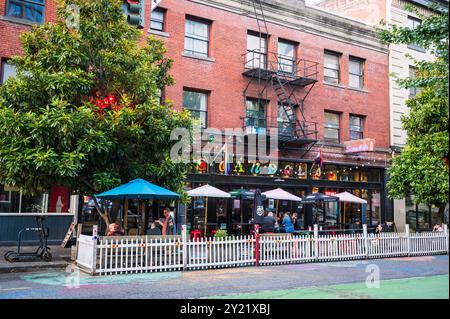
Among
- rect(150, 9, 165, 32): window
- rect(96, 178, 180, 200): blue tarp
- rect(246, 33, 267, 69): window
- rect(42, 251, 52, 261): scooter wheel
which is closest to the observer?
rect(96, 178, 180, 200): blue tarp

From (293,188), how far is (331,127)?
4.21 metres

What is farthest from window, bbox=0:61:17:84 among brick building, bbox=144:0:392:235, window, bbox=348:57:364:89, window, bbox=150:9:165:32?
window, bbox=348:57:364:89

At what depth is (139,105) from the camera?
13.6 meters

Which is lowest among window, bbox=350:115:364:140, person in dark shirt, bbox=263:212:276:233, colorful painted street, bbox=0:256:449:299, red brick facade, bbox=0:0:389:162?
colorful painted street, bbox=0:256:449:299

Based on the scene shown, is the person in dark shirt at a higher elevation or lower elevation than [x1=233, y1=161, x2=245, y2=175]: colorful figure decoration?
lower

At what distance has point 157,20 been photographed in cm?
2008

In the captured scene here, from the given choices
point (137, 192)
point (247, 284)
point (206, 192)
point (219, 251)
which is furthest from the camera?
point (206, 192)

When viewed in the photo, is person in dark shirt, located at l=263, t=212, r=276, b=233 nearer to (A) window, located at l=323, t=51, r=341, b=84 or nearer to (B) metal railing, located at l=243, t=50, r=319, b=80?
(B) metal railing, located at l=243, t=50, r=319, b=80

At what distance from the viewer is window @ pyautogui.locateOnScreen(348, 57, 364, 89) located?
84.6 feet

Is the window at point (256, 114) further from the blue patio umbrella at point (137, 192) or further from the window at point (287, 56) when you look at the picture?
the blue patio umbrella at point (137, 192)

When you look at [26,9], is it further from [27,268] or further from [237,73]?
[27,268]

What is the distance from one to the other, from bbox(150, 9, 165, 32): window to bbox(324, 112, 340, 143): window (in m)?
9.79

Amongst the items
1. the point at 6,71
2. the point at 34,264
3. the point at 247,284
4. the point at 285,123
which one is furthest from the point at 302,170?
the point at 34,264
